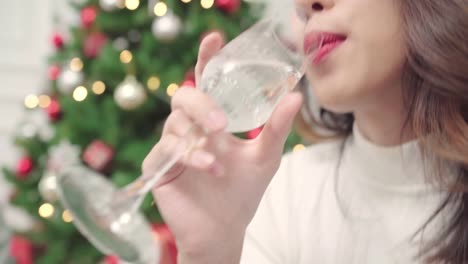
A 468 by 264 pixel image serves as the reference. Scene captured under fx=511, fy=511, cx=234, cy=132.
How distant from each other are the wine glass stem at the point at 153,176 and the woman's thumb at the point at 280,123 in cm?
8

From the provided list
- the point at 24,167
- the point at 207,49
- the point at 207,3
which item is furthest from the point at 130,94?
the point at 207,49

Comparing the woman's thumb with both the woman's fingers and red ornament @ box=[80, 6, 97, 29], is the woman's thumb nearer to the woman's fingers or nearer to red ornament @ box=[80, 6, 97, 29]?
the woman's fingers

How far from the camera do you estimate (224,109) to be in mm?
541

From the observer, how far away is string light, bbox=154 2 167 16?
125cm

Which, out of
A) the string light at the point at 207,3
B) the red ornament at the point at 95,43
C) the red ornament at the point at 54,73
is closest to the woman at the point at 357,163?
the string light at the point at 207,3

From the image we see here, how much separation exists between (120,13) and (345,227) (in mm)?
820

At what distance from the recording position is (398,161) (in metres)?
0.75

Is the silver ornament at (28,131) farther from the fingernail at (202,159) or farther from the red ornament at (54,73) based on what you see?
the fingernail at (202,159)

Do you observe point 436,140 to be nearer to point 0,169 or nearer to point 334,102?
point 334,102

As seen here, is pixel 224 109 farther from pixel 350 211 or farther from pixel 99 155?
pixel 99 155

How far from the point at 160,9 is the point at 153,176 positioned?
842mm

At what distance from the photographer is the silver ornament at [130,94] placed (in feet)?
4.00

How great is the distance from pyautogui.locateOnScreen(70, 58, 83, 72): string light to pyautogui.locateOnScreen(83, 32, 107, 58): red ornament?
3cm

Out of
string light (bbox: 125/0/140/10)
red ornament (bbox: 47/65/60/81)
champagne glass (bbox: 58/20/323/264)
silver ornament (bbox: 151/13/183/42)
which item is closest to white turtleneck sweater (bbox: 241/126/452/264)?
champagne glass (bbox: 58/20/323/264)
